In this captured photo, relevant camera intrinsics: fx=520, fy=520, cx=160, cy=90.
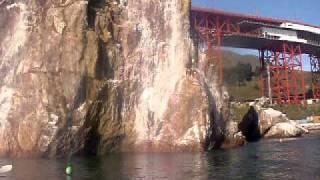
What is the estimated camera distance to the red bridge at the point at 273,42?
134 meters

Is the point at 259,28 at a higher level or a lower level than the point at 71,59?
higher

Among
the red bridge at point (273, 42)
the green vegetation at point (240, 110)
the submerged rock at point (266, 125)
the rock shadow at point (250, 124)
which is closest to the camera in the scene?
the rock shadow at point (250, 124)

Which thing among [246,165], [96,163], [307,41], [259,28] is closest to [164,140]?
[96,163]

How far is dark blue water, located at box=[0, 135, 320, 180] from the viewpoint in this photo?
47.3 m

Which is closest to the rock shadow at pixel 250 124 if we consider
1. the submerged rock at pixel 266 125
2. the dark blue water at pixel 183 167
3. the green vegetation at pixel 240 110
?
the submerged rock at pixel 266 125

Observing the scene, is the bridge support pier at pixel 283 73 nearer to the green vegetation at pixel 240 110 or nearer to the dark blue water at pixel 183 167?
the green vegetation at pixel 240 110

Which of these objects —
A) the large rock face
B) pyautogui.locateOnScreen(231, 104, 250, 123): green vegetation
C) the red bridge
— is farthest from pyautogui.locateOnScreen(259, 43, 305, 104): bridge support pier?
the large rock face

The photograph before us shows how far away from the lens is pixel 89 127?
71.9 meters

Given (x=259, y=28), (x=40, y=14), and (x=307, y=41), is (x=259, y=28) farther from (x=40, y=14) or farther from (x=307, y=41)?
(x=40, y=14)

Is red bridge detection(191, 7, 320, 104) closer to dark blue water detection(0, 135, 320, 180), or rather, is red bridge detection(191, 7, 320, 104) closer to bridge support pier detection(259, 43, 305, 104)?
bridge support pier detection(259, 43, 305, 104)

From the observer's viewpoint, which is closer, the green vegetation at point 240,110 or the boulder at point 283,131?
the boulder at point 283,131

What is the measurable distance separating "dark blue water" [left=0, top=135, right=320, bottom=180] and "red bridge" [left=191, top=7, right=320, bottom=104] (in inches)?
2666

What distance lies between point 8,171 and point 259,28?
10435 centimetres

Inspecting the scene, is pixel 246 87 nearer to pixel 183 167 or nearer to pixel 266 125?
pixel 266 125
